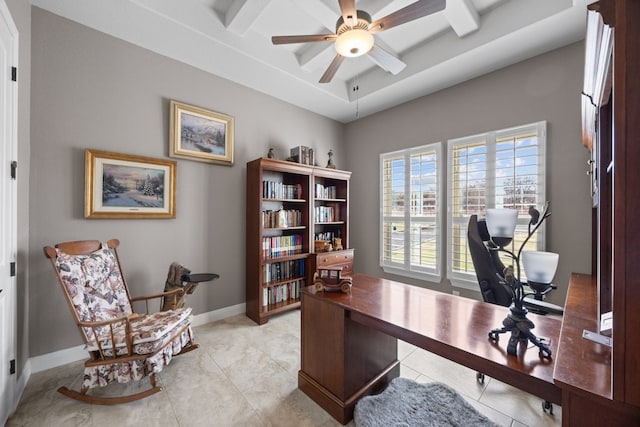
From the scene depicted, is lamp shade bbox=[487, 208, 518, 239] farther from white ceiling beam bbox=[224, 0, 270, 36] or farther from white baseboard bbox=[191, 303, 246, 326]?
white baseboard bbox=[191, 303, 246, 326]

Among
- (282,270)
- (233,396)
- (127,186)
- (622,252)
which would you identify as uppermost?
(127,186)

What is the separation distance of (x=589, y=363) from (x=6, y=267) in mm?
2870

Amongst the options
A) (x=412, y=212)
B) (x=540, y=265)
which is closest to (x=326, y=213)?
(x=412, y=212)

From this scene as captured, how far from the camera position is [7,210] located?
156cm

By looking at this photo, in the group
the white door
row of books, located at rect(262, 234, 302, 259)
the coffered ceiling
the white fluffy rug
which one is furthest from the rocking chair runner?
the coffered ceiling

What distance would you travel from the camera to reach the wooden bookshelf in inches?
→ 119

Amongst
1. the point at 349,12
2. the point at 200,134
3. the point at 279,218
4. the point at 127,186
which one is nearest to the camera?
the point at 349,12

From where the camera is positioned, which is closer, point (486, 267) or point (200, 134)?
point (486, 267)

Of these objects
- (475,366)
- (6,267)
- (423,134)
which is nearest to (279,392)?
(475,366)

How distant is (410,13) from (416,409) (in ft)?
8.37

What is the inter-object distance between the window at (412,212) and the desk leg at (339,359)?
6.32ft

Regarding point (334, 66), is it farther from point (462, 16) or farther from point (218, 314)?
point (218, 314)

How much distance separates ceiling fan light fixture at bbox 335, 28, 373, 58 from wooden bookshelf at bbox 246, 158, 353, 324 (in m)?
1.48

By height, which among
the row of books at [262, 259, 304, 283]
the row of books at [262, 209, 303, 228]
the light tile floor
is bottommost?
the light tile floor
